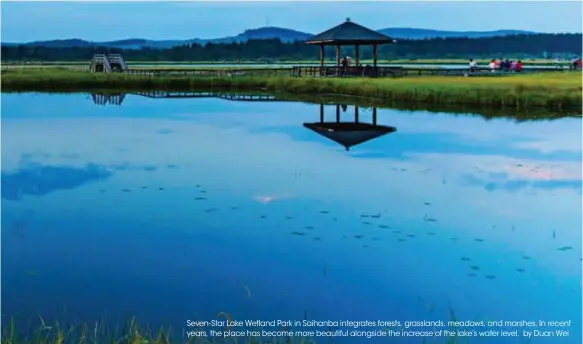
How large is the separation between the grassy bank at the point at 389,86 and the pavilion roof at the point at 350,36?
1.74 metres

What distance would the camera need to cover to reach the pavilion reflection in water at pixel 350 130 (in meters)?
16.8

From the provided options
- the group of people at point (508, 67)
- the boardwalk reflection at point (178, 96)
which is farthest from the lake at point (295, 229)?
the group of people at point (508, 67)

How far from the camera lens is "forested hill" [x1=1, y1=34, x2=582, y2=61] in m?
84.2

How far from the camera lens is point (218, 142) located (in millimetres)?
16188

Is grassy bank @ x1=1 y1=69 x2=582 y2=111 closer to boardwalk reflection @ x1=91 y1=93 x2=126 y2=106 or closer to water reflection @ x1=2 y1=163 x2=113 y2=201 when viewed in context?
boardwalk reflection @ x1=91 y1=93 x2=126 y2=106

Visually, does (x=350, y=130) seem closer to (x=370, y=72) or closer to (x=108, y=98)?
(x=108, y=98)

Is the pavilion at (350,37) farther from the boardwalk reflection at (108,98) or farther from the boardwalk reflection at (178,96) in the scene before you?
the boardwalk reflection at (108,98)

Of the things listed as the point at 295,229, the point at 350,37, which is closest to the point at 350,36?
the point at 350,37

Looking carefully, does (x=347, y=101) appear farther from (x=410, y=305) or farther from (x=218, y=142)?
(x=410, y=305)

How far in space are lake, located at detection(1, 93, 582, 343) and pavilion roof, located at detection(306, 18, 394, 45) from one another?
47.0 ft

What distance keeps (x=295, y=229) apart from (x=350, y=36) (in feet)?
75.6

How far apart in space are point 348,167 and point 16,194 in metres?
5.28

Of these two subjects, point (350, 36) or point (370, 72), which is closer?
point (350, 36)

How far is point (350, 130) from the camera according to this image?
1853 centimetres
